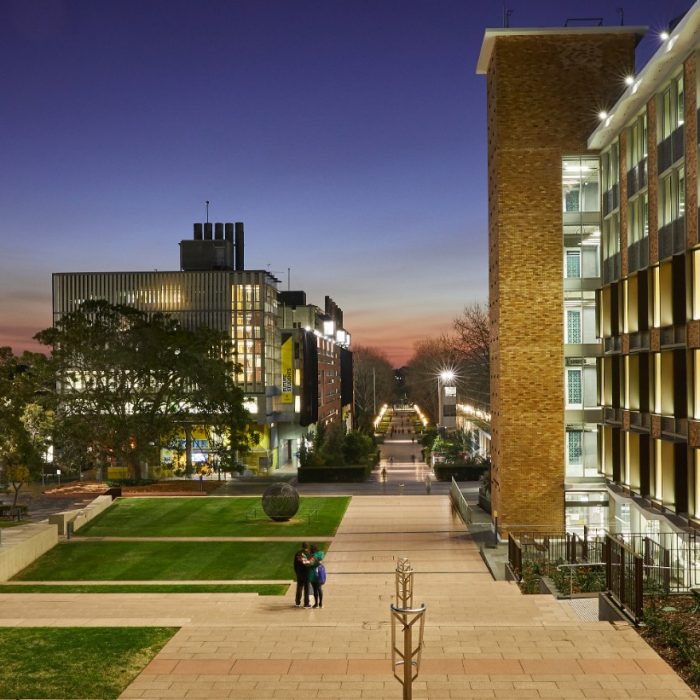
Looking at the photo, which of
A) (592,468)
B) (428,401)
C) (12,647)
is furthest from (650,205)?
(428,401)

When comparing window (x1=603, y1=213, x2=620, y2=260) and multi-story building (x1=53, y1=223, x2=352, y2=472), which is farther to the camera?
multi-story building (x1=53, y1=223, x2=352, y2=472)

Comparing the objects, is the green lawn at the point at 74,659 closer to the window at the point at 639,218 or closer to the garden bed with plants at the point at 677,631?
the garden bed with plants at the point at 677,631

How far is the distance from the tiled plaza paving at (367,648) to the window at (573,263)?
14318 mm

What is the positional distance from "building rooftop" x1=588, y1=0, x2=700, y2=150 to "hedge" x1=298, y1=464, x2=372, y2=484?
31.0 metres

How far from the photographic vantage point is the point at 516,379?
31.6m

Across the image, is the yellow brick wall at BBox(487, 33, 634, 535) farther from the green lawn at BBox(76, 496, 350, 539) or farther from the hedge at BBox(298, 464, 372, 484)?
the hedge at BBox(298, 464, 372, 484)

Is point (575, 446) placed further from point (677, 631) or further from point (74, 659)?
point (74, 659)

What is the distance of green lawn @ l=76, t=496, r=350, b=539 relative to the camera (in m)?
34.7

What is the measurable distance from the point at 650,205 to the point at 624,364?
591 cm

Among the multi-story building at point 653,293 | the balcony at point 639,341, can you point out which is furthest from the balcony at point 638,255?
the balcony at point 639,341

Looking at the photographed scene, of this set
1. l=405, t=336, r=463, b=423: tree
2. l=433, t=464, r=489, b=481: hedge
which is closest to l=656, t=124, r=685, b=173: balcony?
l=433, t=464, r=489, b=481: hedge

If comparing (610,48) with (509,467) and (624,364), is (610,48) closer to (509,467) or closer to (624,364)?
(624,364)

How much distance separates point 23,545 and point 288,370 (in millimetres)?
44846

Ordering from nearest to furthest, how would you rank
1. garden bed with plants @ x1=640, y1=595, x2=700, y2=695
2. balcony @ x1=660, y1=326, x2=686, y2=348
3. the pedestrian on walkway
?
1. garden bed with plants @ x1=640, y1=595, x2=700, y2=695
2. the pedestrian on walkway
3. balcony @ x1=660, y1=326, x2=686, y2=348
